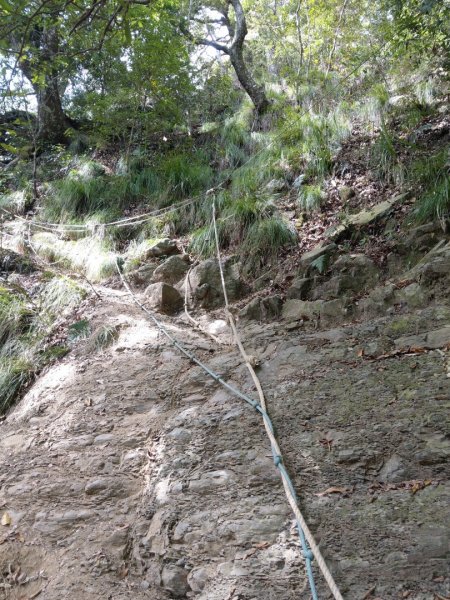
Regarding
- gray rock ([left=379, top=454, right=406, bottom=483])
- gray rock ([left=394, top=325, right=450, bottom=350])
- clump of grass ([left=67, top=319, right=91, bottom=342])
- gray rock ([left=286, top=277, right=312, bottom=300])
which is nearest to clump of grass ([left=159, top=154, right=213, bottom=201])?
clump of grass ([left=67, top=319, right=91, bottom=342])

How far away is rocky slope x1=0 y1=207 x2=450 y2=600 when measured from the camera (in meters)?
1.61

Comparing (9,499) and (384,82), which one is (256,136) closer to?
(384,82)

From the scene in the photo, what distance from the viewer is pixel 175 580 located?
1.69m

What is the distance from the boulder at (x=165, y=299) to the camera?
448cm

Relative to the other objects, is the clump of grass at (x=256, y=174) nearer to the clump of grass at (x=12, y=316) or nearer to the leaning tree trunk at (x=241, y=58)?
the leaning tree trunk at (x=241, y=58)

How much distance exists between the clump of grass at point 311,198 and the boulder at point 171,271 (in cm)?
152

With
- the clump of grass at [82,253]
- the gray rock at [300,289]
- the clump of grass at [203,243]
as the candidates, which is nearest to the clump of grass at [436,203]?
the gray rock at [300,289]

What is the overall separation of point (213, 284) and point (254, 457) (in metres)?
2.57

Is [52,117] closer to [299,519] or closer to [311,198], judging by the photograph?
[311,198]

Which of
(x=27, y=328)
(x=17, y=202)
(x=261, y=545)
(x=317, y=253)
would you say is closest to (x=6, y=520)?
(x=261, y=545)

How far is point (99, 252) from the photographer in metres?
5.75

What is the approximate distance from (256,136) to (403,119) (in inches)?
99.8

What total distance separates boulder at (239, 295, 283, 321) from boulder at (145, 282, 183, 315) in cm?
90

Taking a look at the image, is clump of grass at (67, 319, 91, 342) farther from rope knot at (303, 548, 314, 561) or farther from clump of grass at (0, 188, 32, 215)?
clump of grass at (0, 188, 32, 215)
